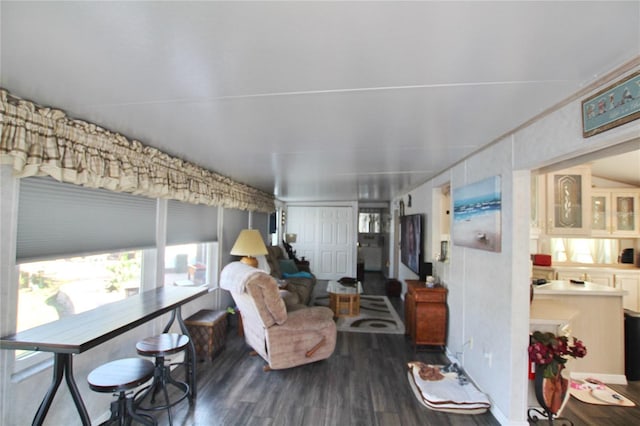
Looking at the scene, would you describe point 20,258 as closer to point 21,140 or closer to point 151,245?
point 21,140

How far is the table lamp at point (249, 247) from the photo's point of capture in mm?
4129

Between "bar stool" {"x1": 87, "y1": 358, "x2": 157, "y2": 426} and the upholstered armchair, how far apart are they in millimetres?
1018

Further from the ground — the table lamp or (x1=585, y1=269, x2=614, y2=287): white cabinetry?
the table lamp

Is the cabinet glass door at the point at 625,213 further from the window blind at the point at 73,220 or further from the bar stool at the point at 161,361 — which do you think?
the window blind at the point at 73,220

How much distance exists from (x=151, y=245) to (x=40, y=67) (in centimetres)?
191

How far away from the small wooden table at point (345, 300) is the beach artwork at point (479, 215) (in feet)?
7.03

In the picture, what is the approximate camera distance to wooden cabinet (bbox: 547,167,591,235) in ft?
10.4

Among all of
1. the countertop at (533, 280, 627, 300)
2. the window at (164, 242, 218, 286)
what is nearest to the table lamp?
the window at (164, 242, 218, 286)

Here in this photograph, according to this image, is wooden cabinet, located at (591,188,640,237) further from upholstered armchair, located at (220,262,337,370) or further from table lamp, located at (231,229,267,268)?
table lamp, located at (231,229,267,268)

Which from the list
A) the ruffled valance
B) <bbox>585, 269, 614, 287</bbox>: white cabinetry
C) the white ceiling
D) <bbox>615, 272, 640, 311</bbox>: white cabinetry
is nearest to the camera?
the white ceiling

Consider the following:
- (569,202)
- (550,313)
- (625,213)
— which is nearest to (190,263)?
(550,313)

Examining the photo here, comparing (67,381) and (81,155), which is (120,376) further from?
(81,155)

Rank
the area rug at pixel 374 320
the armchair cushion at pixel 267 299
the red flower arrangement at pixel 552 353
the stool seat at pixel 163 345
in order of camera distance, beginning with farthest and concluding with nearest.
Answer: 1. the area rug at pixel 374 320
2. the armchair cushion at pixel 267 299
3. the stool seat at pixel 163 345
4. the red flower arrangement at pixel 552 353

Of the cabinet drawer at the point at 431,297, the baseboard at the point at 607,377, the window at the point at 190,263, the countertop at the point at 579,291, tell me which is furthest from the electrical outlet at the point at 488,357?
the window at the point at 190,263
